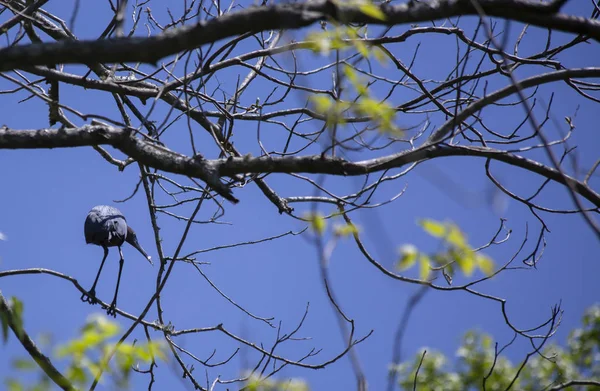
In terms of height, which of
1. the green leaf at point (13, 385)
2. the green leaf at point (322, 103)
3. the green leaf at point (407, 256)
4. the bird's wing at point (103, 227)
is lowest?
the green leaf at point (13, 385)

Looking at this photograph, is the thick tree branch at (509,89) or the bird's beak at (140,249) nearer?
the thick tree branch at (509,89)

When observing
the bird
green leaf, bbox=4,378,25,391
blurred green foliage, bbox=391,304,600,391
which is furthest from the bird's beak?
green leaf, bbox=4,378,25,391

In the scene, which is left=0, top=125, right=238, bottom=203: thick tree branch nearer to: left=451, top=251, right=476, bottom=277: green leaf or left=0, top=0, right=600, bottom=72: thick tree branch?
left=0, top=0, right=600, bottom=72: thick tree branch

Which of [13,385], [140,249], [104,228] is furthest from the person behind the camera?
[140,249]

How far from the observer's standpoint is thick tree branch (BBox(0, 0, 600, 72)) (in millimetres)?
2061

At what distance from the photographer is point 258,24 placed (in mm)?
2082

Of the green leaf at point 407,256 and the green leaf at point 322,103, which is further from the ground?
the green leaf at point 322,103

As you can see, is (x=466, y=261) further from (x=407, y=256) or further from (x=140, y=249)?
(x=140, y=249)

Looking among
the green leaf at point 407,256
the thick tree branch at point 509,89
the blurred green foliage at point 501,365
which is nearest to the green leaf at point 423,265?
the green leaf at point 407,256

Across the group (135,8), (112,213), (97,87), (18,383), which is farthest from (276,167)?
(112,213)

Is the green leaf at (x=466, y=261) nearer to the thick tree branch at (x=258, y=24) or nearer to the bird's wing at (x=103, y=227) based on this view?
the thick tree branch at (x=258, y=24)

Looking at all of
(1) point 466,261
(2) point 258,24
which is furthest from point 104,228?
(1) point 466,261

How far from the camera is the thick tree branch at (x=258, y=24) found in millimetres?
2061

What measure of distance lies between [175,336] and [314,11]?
261cm
